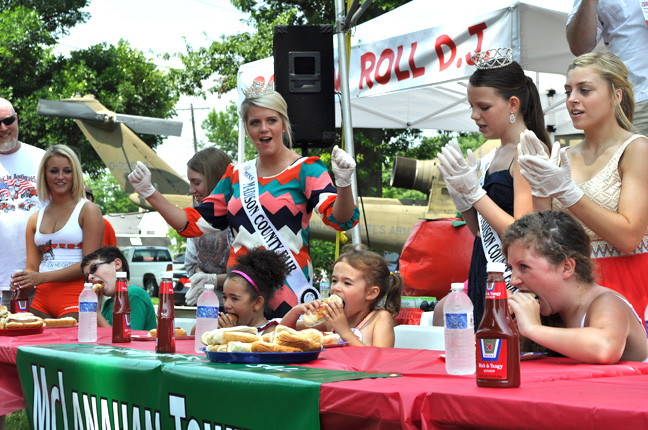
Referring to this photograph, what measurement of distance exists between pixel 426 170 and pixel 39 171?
686cm

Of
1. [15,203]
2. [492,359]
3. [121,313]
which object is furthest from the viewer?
[15,203]

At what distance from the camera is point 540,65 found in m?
5.35

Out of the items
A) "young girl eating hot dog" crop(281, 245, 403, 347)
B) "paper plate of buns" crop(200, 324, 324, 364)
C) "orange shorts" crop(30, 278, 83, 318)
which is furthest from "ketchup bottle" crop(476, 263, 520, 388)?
"orange shorts" crop(30, 278, 83, 318)

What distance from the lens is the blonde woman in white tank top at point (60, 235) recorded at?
425cm

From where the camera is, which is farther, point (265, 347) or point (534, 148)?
point (534, 148)

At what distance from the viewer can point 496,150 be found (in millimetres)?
2979

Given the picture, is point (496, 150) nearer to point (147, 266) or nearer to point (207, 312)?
point (207, 312)

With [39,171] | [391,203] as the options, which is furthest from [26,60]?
[39,171]

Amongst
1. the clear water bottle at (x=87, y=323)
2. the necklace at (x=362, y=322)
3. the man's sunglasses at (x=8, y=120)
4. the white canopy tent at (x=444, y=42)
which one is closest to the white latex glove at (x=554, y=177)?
the necklace at (x=362, y=322)

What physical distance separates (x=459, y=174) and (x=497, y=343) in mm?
1207

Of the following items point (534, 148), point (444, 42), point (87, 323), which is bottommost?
point (87, 323)

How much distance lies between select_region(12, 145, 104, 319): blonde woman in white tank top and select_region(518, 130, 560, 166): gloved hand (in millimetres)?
2758

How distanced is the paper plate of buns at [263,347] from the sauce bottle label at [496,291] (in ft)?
2.09

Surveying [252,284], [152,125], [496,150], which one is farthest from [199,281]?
[152,125]
